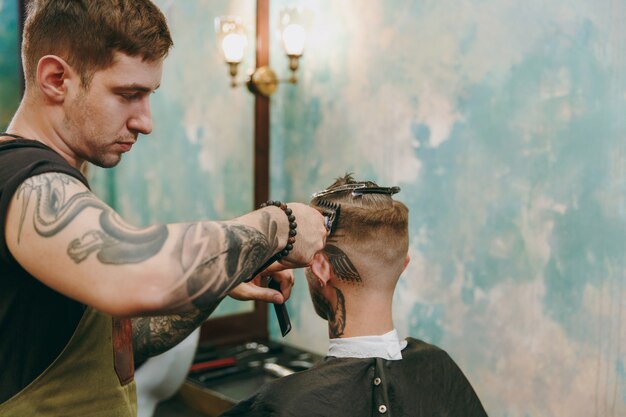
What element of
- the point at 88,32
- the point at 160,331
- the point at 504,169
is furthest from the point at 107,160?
the point at 504,169

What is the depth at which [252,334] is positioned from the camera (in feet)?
13.2

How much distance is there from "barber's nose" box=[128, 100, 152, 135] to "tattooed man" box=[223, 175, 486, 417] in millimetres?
626

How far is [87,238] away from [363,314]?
99 cm

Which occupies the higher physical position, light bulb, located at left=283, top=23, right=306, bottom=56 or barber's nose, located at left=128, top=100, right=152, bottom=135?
light bulb, located at left=283, top=23, right=306, bottom=56

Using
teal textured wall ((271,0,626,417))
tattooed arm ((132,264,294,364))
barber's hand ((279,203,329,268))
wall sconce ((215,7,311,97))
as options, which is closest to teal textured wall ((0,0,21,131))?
wall sconce ((215,7,311,97))

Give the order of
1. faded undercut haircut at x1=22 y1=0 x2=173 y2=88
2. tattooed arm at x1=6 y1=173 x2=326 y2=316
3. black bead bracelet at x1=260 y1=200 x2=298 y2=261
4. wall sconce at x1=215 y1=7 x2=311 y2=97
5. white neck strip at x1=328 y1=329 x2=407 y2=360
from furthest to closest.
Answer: wall sconce at x1=215 y1=7 x2=311 y2=97, white neck strip at x1=328 y1=329 x2=407 y2=360, black bead bracelet at x1=260 y1=200 x2=298 y2=261, faded undercut haircut at x1=22 y1=0 x2=173 y2=88, tattooed arm at x1=6 y1=173 x2=326 y2=316

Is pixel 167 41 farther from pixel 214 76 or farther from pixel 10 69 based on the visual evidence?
pixel 214 76

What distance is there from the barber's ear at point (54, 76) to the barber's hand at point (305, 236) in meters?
Answer: 0.52

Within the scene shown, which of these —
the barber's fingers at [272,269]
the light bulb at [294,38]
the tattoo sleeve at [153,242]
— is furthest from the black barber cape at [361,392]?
the light bulb at [294,38]

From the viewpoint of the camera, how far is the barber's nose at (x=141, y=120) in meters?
1.41

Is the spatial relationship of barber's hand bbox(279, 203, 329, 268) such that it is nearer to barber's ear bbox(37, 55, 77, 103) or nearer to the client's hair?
the client's hair

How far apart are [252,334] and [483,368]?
1.56 m

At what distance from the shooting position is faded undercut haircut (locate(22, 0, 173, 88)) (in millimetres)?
1267

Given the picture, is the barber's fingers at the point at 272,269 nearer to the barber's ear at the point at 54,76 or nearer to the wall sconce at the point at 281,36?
the barber's ear at the point at 54,76
